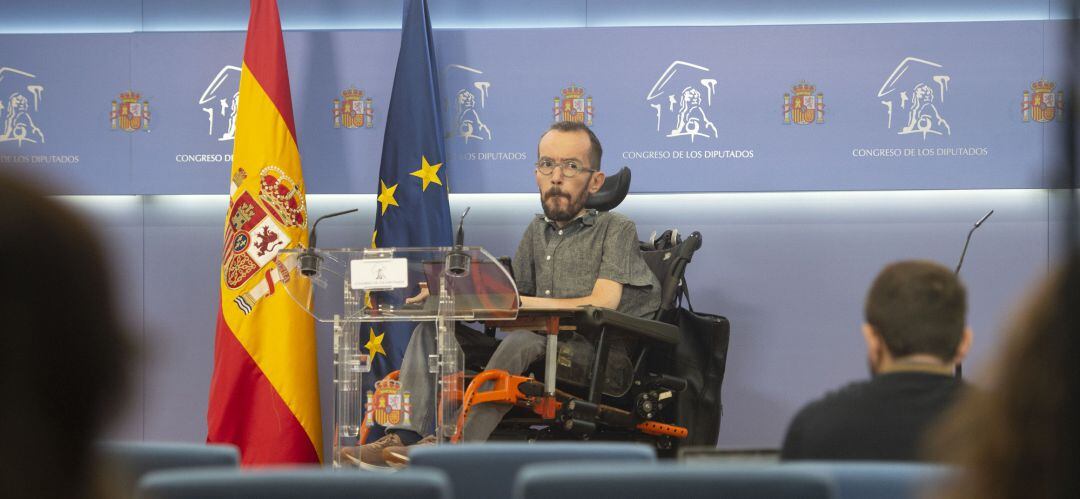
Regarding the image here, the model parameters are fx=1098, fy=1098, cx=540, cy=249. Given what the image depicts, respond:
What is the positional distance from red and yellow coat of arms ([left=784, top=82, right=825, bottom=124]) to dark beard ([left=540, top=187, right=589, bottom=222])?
1.35 metres

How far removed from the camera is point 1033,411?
0.77 metres

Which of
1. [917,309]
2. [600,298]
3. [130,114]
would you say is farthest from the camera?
[130,114]

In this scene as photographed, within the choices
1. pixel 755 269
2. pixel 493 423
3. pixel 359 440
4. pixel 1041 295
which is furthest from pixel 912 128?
pixel 1041 295

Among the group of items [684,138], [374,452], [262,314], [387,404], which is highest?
[684,138]

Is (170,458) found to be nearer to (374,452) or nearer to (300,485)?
(300,485)

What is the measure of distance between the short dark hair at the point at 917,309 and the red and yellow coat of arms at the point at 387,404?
192 cm

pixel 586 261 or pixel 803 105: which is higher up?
pixel 803 105

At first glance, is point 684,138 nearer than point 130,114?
Yes

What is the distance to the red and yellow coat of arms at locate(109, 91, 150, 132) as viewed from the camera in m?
5.49

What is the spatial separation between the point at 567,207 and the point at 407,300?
1.13 metres

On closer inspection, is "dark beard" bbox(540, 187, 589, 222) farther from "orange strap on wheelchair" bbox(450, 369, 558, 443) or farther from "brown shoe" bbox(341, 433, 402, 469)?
"brown shoe" bbox(341, 433, 402, 469)

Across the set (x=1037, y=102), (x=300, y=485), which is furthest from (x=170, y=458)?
(x=1037, y=102)

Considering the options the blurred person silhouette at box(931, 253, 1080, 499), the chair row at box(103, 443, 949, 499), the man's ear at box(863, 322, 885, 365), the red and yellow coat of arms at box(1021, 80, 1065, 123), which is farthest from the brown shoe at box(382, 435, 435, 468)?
the red and yellow coat of arms at box(1021, 80, 1065, 123)

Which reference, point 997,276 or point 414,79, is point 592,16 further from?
point 997,276
